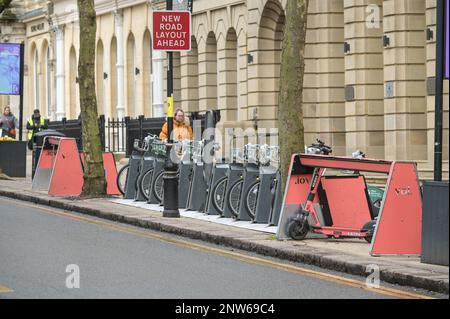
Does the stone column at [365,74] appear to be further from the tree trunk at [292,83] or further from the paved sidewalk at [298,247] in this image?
the tree trunk at [292,83]

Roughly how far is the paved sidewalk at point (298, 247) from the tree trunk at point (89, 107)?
1752mm

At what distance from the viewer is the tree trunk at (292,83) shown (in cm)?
1952

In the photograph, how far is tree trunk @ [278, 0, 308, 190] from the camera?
19516 mm

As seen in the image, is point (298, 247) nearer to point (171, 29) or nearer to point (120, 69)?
point (171, 29)

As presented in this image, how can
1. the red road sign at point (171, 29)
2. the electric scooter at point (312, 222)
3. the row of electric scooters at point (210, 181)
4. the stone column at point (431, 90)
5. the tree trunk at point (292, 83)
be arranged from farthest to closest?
1. the stone column at point (431, 90)
2. the red road sign at point (171, 29)
3. the row of electric scooters at point (210, 181)
4. the tree trunk at point (292, 83)
5. the electric scooter at point (312, 222)

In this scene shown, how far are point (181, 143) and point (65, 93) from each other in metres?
37.1

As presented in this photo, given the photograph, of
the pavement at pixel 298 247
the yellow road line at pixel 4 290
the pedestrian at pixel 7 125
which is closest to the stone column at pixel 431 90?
the pavement at pixel 298 247

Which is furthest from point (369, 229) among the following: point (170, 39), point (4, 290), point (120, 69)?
point (120, 69)

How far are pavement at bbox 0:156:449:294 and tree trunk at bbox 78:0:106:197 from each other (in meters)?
1.67

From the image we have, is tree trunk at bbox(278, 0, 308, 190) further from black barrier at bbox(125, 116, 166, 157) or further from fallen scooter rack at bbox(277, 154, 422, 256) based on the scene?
black barrier at bbox(125, 116, 166, 157)

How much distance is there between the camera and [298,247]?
16641 mm

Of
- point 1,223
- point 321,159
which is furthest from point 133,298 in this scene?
point 1,223

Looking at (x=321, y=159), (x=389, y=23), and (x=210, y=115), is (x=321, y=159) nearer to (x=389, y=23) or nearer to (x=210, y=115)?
(x=210, y=115)
